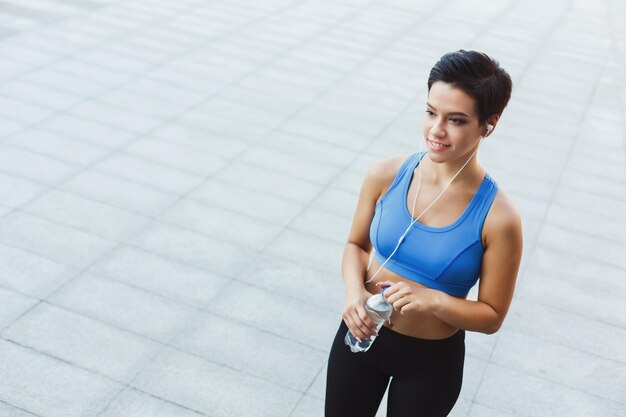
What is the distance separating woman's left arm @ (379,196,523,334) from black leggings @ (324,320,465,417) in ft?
0.54

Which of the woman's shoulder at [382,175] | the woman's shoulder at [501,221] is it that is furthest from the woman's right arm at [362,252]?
the woman's shoulder at [501,221]

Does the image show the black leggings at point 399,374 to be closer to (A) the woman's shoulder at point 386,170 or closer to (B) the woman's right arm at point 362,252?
(B) the woman's right arm at point 362,252

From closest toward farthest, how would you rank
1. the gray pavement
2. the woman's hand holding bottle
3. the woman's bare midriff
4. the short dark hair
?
the short dark hair, the woman's hand holding bottle, the woman's bare midriff, the gray pavement

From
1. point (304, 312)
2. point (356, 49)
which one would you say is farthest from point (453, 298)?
point (356, 49)

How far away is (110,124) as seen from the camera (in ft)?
23.8

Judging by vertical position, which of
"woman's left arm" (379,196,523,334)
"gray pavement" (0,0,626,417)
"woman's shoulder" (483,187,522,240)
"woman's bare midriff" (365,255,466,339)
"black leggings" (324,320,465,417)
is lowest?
"gray pavement" (0,0,626,417)

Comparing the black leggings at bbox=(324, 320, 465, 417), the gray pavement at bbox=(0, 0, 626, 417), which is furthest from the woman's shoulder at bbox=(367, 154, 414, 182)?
the gray pavement at bbox=(0, 0, 626, 417)

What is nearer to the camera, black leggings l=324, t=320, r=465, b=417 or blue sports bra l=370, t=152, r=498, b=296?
blue sports bra l=370, t=152, r=498, b=296

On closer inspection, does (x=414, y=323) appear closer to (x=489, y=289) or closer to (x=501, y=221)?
(x=489, y=289)

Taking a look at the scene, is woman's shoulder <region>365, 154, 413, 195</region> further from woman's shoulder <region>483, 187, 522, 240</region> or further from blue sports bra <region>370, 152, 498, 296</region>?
woman's shoulder <region>483, 187, 522, 240</region>

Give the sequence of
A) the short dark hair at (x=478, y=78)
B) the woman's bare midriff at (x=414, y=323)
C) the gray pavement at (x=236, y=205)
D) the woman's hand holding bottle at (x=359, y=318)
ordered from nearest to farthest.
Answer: the short dark hair at (x=478, y=78) → the woman's hand holding bottle at (x=359, y=318) → the woman's bare midriff at (x=414, y=323) → the gray pavement at (x=236, y=205)

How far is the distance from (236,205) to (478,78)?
3945 mm

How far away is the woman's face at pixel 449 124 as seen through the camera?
2.36m

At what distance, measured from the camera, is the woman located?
Result: 7.82 ft
